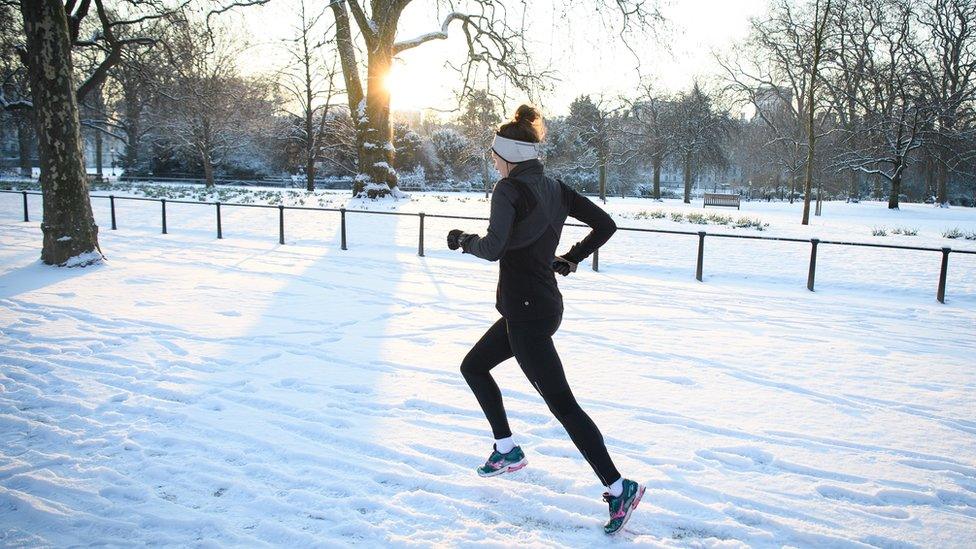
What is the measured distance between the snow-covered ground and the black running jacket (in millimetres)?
1104

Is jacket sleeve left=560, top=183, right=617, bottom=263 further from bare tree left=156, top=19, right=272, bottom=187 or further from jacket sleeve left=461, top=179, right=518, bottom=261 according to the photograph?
bare tree left=156, top=19, right=272, bottom=187

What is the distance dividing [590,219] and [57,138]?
946 cm

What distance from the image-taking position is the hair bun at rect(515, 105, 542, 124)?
114 inches

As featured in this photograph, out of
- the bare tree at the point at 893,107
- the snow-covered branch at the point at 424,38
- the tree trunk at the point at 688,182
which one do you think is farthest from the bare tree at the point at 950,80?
the snow-covered branch at the point at 424,38

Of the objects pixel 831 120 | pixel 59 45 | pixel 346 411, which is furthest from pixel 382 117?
pixel 831 120

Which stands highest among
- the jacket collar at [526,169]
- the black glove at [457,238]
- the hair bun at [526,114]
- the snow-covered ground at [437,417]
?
the hair bun at [526,114]

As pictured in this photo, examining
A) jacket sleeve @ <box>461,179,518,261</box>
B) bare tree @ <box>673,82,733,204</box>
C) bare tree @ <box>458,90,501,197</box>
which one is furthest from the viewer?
bare tree @ <box>673,82,733,204</box>

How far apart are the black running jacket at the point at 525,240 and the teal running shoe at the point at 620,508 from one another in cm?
94

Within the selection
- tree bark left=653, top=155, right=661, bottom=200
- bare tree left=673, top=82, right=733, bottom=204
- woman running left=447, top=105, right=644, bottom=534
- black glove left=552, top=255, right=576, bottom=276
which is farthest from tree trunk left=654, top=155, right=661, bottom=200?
Result: woman running left=447, top=105, right=644, bottom=534

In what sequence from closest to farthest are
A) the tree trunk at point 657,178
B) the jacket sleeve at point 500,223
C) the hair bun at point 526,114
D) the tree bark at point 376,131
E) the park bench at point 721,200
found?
the jacket sleeve at point 500,223 < the hair bun at point 526,114 < the tree bark at point 376,131 < the park bench at point 721,200 < the tree trunk at point 657,178

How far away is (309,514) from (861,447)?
11.4 feet

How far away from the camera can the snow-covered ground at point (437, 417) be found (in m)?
2.89

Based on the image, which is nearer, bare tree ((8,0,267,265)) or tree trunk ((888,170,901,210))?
bare tree ((8,0,267,265))

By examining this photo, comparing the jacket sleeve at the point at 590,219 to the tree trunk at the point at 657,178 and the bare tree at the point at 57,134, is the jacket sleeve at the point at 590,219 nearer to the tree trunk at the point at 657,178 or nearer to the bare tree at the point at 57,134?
the bare tree at the point at 57,134
